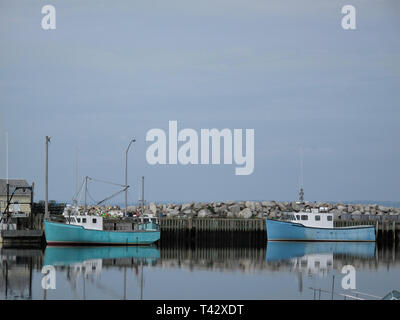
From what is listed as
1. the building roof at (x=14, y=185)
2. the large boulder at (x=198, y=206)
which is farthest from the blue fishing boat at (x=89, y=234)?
the large boulder at (x=198, y=206)

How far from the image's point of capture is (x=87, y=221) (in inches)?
2135

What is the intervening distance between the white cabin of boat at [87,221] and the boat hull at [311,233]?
14.9m

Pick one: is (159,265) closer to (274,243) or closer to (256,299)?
(256,299)

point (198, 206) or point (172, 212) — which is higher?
point (198, 206)

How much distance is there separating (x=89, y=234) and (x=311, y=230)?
791 inches

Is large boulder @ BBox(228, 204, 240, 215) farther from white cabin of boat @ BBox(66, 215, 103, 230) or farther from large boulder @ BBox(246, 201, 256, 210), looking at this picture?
white cabin of boat @ BBox(66, 215, 103, 230)

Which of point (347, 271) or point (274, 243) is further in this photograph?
point (274, 243)

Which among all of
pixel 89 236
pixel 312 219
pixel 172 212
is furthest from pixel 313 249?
pixel 172 212

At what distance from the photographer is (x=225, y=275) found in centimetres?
3894

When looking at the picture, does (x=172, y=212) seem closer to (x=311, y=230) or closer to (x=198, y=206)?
(x=198, y=206)

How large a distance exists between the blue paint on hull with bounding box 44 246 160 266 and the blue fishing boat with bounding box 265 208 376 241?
11.9m

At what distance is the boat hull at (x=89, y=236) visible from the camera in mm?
52375

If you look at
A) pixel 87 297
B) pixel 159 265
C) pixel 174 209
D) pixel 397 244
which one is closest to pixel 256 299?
pixel 87 297
